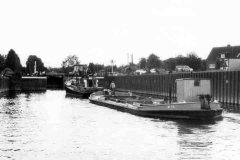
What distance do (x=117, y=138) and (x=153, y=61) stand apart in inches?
6121

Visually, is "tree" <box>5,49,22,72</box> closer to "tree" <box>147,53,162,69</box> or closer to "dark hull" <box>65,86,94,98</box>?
"tree" <box>147,53,162,69</box>

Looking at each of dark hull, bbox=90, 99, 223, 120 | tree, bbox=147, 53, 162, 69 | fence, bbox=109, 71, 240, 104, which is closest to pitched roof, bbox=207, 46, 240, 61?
fence, bbox=109, 71, 240, 104

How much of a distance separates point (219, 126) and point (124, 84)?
7263cm

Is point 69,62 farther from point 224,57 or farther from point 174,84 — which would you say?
point 174,84

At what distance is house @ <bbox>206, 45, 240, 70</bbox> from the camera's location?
97812mm

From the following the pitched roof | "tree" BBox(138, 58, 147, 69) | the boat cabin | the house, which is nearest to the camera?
the boat cabin

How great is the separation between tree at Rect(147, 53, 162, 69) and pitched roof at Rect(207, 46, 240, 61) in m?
56.9

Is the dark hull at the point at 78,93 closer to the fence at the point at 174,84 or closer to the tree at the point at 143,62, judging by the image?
the fence at the point at 174,84

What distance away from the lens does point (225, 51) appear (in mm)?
113188

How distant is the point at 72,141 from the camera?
901 inches

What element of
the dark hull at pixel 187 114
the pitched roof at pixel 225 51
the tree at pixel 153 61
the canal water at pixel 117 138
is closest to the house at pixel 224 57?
the pitched roof at pixel 225 51

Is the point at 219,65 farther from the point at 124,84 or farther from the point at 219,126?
the point at 219,126

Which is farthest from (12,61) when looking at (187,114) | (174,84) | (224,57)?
(187,114)

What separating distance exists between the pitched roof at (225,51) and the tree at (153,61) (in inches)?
2240
